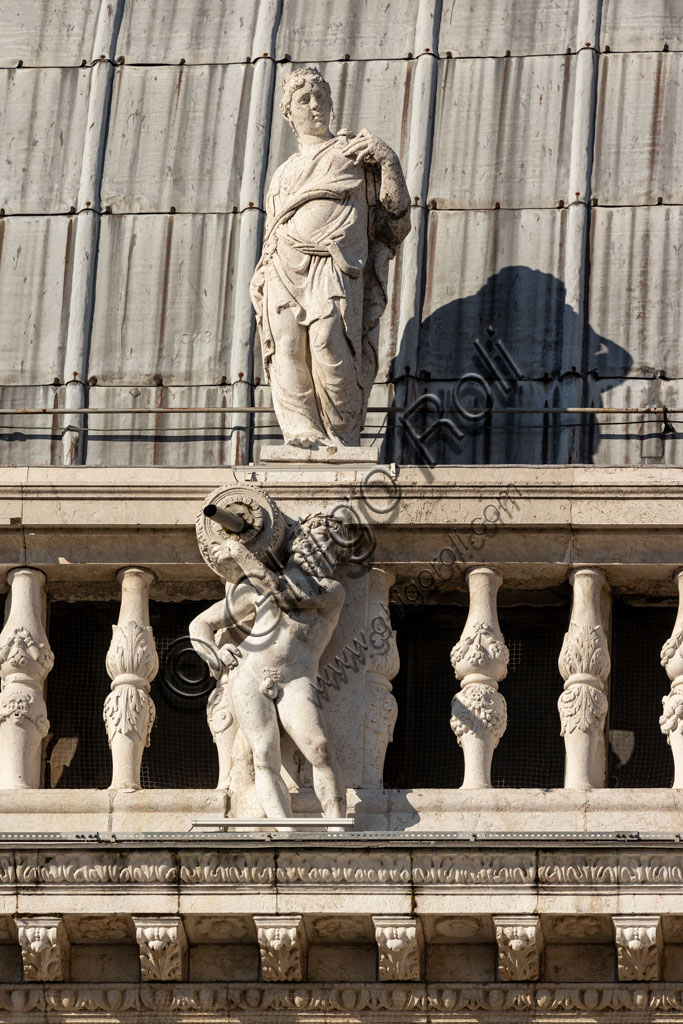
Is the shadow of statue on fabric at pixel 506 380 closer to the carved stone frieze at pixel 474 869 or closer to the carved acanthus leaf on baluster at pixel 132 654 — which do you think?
the carved acanthus leaf on baluster at pixel 132 654

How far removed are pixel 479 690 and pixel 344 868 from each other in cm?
200

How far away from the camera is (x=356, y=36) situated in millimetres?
31000

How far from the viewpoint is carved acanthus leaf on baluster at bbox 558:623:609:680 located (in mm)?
23609

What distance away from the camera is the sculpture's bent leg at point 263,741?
904 inches

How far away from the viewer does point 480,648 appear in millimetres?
23625

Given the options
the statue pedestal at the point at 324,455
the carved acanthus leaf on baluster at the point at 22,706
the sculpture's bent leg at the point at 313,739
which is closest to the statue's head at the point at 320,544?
the statue pedestal at the point at 324,455

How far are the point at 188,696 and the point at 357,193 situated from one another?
4036 millimetres

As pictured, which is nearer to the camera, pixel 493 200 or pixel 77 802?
pixel 77 802

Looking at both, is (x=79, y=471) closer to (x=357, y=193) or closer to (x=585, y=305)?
(x=357, y=193)

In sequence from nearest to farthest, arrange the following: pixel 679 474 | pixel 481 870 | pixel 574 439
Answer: pixel 481 870 < pixel 679 474 < pixel 574 439

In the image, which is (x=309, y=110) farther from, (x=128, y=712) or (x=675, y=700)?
(x=675, y=700)

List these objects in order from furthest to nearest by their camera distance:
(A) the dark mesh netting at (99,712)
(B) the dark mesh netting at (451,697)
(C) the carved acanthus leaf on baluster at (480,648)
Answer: (A) the dark mesh netting at (99,712) < (B) the dark mesh netting at (451,697) < (C) the carved acanthus leaf on baluster at (480,648)

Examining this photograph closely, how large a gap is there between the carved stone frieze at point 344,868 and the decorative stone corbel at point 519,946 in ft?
2.37

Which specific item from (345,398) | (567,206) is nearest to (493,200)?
(567,206)
